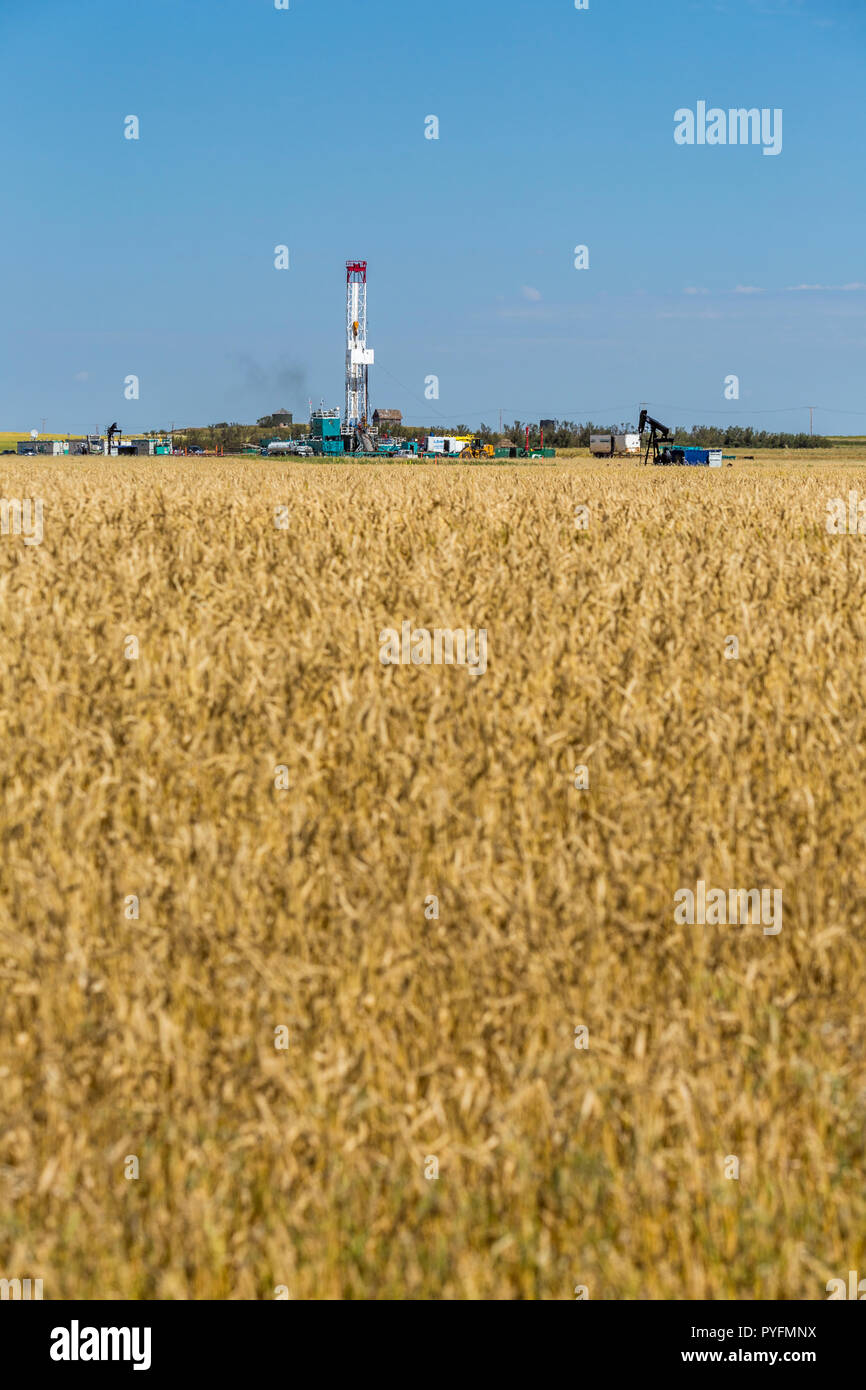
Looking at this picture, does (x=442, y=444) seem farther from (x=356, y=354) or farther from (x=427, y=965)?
(x=427, y=965)

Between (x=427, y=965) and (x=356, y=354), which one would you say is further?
(x=356, y=354)

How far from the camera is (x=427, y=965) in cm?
303

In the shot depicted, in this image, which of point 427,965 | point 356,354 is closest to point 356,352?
point 356,354

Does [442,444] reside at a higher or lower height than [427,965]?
higher

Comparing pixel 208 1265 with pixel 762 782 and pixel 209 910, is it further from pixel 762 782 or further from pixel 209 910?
pixel 762 782

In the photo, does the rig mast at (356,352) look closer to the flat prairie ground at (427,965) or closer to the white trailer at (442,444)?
the white trailer at (442,444)

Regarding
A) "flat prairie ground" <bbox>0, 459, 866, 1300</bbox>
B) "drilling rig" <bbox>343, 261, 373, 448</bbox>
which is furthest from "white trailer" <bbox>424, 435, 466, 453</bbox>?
"flat prairie ground" <bbox>0, 459, 866, 1300</bbox>

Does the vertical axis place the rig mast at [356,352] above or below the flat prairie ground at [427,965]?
above

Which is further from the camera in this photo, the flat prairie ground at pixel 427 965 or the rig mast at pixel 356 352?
the rig mast at pixel 356 352

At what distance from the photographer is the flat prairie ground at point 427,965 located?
90.0 inches

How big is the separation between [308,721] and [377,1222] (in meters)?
2.31

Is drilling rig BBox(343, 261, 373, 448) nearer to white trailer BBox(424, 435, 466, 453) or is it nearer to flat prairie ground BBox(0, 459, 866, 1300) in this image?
white trailer BBox(424, 435, 466, 453)

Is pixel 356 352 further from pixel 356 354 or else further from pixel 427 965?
pixel 427 965

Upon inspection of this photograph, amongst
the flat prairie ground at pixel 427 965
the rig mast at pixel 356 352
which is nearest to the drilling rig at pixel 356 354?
the rig mast at pixel 356 352
